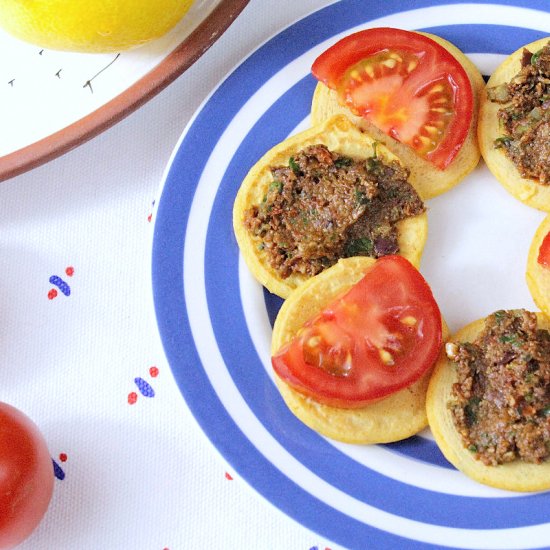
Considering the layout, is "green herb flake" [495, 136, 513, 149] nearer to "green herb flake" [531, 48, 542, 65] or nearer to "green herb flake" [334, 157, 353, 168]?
"green herb flake" [531, 48, 542, 65]

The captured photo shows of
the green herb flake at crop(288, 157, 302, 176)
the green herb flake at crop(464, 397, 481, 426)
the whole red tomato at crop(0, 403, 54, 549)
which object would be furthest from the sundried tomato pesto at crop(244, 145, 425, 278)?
the whole red tomato at crop(0, 403, 54, 549)

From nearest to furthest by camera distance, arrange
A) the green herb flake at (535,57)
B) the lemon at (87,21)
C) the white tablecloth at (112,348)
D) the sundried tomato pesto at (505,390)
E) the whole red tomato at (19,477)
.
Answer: the lemon at (87,21) → the sundried tomato pesto at (505,390) → the whole red tomato at (19,477) → the green herb flake at (535,57) → the white tablecloth at (112,348)

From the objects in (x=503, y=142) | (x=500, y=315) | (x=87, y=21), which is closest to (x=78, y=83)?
(x=87, y=21)

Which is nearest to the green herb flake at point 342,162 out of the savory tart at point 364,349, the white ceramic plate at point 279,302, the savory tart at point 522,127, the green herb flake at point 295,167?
the green herb flake at point 295,167

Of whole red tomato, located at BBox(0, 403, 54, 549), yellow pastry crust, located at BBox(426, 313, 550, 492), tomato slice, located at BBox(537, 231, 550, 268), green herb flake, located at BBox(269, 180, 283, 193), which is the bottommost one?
yellow pastry crust, located at BBox(426, 313, 550, 492)

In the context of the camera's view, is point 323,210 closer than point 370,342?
No

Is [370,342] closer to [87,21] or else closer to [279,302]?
[279,302]

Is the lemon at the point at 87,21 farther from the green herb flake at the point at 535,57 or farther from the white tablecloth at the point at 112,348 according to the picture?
the green herb flake at the point at 535,57
